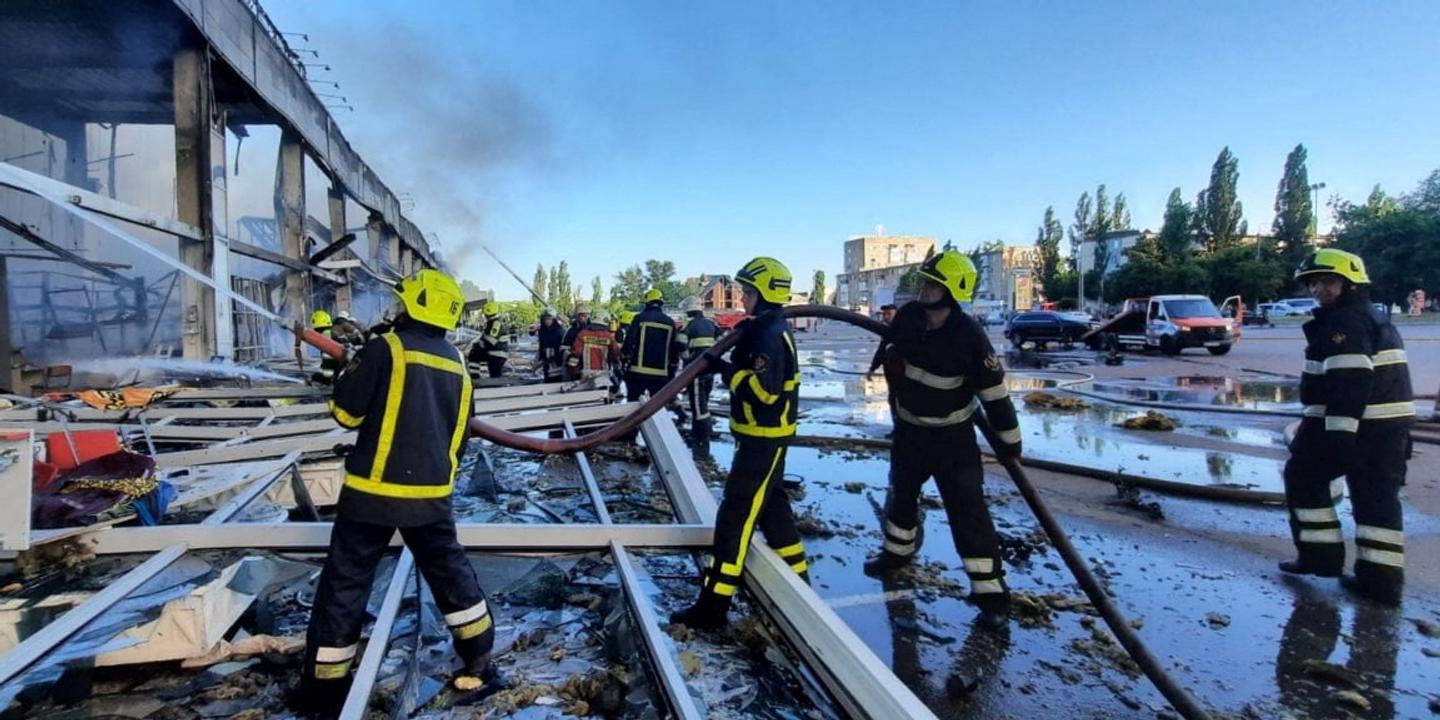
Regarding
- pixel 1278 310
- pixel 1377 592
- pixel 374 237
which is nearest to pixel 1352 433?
pixel 1377 592

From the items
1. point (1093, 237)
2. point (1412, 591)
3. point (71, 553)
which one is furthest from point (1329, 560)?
point (1093, 237)

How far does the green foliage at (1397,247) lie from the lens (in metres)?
38.6

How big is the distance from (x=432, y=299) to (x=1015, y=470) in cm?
259

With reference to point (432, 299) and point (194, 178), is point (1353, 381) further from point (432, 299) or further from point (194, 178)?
point (194, 178)

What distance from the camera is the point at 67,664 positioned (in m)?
2.08

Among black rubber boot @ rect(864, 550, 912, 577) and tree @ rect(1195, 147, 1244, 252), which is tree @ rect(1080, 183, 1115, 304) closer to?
tree @ rect(1195, 147, 1244, 252)

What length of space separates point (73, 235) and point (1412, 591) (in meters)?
16.9

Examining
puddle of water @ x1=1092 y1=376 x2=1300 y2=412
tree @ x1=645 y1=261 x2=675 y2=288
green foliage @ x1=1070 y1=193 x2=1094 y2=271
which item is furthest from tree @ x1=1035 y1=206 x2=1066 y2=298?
puddle of water @ x1=1092 y1=376 x2=1300 y2=412

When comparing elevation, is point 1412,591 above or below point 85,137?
below

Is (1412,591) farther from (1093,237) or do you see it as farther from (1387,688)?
(1093,237)

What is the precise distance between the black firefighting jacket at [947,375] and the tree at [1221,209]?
5546 centimetres

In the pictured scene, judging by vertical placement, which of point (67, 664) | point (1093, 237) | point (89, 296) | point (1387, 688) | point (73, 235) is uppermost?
point (1093, 237)

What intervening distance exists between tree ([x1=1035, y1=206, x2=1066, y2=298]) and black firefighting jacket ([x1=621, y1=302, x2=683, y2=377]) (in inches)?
2227

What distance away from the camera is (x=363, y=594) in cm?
223
